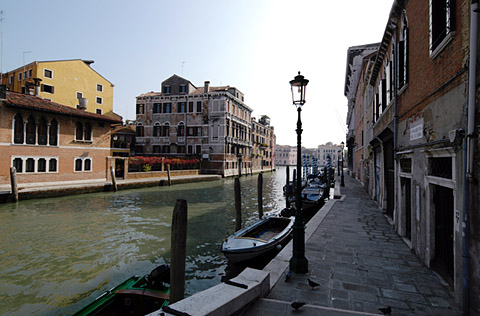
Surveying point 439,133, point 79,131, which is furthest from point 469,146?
point 79,131

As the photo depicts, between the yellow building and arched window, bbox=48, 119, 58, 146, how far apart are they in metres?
8.16

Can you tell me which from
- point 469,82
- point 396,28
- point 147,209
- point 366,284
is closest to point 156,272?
point 366,284

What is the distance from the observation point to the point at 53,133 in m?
20.2

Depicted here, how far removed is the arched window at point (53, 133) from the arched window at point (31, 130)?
999 mm

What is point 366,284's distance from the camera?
4.43 metres

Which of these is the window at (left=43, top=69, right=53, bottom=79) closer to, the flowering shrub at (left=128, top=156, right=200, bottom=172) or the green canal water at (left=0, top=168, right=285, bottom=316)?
the flowering shrub at (left=128, top=156, right=200, bottom=172)

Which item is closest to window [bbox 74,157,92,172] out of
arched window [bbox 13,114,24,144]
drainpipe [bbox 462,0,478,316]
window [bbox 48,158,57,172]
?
window [bbox 48,158,57,172]

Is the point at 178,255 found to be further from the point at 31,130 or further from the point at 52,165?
the point at 52,165

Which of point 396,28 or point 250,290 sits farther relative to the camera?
point 396,28

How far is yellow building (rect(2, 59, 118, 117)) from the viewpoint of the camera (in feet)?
94.9

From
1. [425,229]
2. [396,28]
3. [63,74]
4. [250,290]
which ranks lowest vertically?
[250,290]

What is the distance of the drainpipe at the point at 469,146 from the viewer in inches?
121

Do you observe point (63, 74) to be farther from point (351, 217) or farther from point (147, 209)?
point (351, 217)

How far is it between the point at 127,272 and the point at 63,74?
32302 mm
